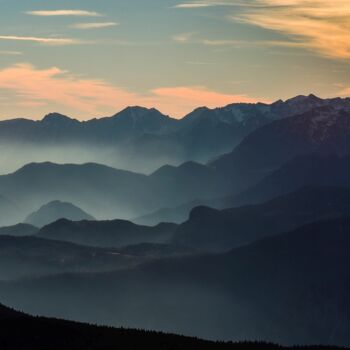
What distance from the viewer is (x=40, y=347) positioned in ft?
567

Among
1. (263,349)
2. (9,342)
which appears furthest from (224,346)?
(9,342)

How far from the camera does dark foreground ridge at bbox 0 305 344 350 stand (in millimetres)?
174875

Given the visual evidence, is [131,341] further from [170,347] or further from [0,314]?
[0,314]

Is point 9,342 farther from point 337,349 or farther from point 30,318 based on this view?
point 337,349

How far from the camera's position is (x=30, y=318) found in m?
186

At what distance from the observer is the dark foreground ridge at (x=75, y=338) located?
574 ft

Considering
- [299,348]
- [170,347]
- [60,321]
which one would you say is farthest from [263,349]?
[60,321]

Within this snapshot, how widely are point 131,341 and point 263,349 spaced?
25014mm

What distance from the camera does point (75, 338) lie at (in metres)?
179

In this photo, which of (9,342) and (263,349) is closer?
(9,342)

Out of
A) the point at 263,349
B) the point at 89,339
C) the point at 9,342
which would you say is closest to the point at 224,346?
the point at 263,349

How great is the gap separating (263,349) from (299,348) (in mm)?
7022

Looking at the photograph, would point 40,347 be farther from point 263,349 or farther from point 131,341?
point 263,349

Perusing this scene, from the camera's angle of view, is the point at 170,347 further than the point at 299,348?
No
